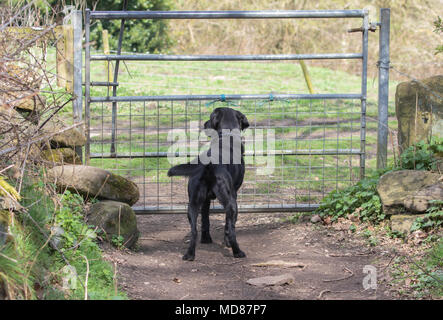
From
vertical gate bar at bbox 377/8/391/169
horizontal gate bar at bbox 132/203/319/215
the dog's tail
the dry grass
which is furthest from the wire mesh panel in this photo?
the dry grass

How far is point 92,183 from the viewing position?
19.1 ft

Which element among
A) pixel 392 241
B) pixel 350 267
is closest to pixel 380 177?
pixel 392 241

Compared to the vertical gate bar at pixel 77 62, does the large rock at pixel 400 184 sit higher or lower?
lower

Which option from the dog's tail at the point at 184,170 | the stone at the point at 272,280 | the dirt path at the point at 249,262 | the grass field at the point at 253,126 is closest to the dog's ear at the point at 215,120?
the grass field at the point at 253,126

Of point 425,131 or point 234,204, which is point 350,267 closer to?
point 234,204

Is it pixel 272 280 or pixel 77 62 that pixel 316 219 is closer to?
pixel 272 280

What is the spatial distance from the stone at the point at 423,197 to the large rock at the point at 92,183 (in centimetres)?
283

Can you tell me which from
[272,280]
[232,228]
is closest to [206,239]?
[232,228]

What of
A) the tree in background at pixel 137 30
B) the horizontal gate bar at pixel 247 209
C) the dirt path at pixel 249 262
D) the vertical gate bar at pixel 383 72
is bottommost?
the dirt path at pixel 249 262

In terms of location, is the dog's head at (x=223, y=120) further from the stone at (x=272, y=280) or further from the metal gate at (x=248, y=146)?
the stone at (x=272, y=280)

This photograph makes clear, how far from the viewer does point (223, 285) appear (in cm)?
487

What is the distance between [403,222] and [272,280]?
5.56 ft

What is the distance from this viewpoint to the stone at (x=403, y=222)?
18.8ft

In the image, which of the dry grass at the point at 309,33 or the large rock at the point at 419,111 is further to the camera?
the dry grass at the point at 309,33
